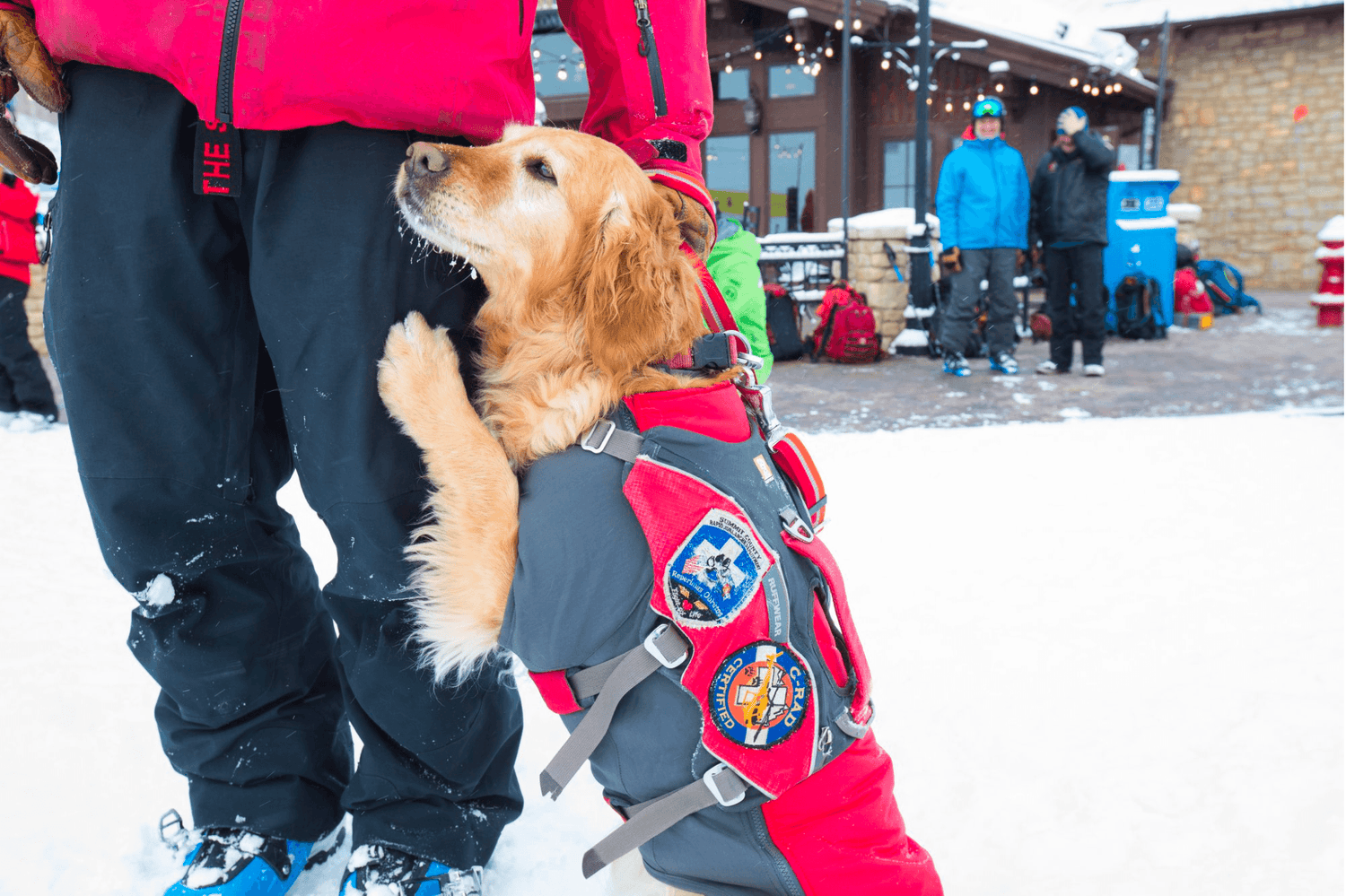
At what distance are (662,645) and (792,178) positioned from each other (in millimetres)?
13418

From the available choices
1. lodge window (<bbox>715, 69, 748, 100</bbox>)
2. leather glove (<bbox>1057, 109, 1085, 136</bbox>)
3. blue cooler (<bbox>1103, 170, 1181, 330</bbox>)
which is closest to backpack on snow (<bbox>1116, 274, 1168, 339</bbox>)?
blue cooler (<bbox>1103, 170, 1181, 330</bbox>)

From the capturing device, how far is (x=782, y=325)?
827 centimetres

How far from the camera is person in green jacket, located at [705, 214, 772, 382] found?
2.74 m

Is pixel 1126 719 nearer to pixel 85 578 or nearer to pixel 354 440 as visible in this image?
pixel 354 440

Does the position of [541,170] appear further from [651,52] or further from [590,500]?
[590,500]

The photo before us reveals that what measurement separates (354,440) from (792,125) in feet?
44.1

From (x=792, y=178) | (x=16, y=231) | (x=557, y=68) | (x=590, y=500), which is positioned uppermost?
(x=557, y=68)

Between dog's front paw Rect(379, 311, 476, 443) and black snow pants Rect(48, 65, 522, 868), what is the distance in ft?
0.11

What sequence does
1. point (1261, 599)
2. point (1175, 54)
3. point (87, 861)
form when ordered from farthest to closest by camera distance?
point (1175, 54) < point (1261, 599) < point (87, 861)

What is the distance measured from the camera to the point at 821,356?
27.4ft

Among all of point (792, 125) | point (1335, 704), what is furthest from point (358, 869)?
point (792, 125)

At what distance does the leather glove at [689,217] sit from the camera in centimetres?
151

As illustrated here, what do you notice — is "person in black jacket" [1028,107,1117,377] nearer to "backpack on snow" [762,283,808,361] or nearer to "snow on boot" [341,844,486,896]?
"backpack on snow" [762,283,808,361]

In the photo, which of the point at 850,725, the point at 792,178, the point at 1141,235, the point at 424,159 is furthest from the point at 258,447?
the point at 792,178
